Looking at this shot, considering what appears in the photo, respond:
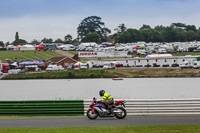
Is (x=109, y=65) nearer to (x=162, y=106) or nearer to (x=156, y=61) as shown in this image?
(x=156, y=61)

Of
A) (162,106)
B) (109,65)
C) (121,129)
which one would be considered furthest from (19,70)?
(121,129)

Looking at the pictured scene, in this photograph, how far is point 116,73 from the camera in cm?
8612

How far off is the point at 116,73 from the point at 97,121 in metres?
66.5

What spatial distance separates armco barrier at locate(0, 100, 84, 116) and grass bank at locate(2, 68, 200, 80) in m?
60.5

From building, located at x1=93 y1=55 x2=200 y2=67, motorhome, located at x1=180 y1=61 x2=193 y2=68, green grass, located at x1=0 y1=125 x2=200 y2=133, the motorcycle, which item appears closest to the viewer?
green grass, located at x1=0 y1=125 x2=200 y2=133

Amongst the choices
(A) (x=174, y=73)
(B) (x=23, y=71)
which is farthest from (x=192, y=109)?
(B) (x=23, y=71)

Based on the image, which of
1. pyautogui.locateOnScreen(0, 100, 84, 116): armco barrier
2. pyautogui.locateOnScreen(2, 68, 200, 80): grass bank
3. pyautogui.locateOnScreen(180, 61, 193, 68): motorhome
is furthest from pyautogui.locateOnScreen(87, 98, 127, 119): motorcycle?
pyautogui.locateOnScreen(180, 61, 193, 68): motorhome

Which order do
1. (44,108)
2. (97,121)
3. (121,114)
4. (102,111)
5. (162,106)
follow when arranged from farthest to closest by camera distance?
(44,108) < (162,106) < (121,114) < (102,111) < (97,121)

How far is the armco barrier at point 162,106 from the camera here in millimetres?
21406

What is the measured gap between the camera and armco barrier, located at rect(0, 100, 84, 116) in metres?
22.0

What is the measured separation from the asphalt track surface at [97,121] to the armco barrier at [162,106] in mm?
810

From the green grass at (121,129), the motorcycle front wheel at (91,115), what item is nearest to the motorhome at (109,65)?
the motorcycle front wheel at (91,115)

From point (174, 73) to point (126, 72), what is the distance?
10.2 metres

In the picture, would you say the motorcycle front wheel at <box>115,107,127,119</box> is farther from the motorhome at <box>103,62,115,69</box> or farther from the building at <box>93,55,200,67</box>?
the building at <box>93,55,200,67</box>
